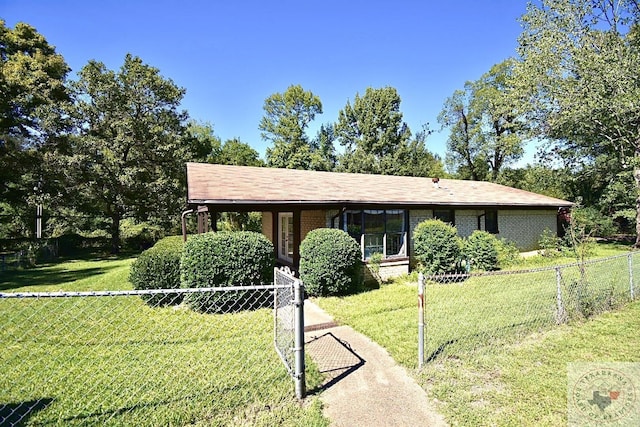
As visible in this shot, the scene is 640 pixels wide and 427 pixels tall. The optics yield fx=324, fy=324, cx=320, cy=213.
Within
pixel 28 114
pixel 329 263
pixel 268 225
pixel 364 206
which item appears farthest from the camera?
pixel 28 114

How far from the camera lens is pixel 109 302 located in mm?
7586

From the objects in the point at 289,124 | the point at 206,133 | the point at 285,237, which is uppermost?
the point at 206,133

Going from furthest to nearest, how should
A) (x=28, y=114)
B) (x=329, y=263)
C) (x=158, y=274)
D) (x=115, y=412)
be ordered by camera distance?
(x=28, y=114)
(x=329, y=263)
(x=158, y=274)
(x=115, y=412)

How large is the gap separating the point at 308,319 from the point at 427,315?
2308mm

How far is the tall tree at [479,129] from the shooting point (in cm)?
2810

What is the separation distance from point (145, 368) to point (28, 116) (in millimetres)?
22606

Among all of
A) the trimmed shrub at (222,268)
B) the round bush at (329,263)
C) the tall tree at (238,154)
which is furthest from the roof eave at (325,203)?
the tall tree at (238,154)

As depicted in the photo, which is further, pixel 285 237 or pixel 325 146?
pixel 325 146

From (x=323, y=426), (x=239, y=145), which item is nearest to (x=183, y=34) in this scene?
Answer: (x=323, y=426)

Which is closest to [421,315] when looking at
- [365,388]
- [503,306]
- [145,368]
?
[365,388]

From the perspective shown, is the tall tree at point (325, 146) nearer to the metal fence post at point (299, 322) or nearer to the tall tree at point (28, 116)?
the tall tree at point (28, 116)

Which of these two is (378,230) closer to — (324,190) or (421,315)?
(324,190)

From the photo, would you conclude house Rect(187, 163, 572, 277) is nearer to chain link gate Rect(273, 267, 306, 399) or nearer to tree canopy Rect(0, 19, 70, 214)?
chain link gate Rect(273, 267, 306, 399)

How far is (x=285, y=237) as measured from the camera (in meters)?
13.7
